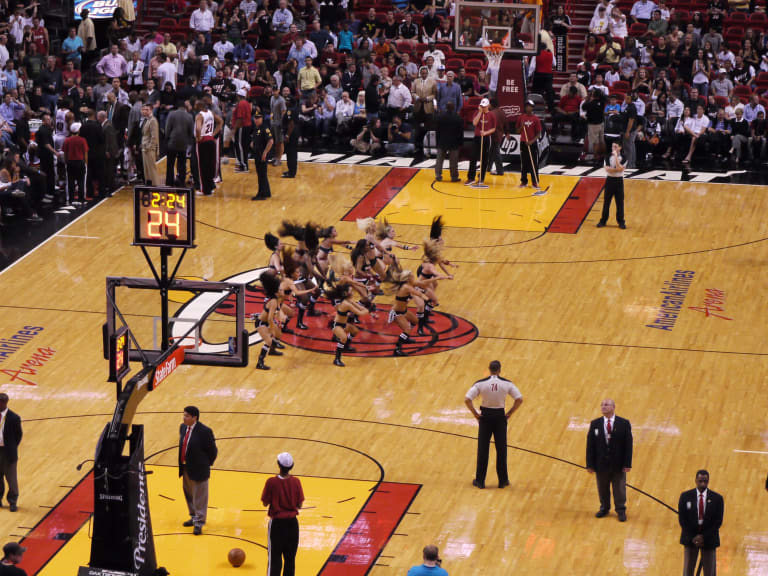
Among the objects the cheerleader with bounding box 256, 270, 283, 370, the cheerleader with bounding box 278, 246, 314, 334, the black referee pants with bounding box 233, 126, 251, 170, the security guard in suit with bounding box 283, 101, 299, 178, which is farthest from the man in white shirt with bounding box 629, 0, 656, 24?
the cheerleader with bounding box 256, 270, 283, 370

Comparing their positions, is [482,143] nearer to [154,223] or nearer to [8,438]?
[154,223]

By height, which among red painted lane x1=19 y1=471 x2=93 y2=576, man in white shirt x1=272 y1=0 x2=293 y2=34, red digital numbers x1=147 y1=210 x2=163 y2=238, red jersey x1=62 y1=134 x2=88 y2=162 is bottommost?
red painted lane x1=19 y1=471 x2=93 y2=576

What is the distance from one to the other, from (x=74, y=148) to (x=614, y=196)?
1022 cm

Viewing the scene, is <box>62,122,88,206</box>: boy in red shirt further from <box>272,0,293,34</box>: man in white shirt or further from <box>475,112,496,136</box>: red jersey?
<box>272,0,293,34</box>: man in white shirt

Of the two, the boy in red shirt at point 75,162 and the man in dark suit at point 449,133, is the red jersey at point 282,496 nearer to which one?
the boy in red shirt at point 75,162

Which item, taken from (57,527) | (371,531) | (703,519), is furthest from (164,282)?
(703,519)

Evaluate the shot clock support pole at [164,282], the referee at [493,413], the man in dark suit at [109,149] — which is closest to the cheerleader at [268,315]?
the referee at [493,413]

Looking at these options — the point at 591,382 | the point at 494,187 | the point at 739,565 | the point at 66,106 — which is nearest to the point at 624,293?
the point at 591,382

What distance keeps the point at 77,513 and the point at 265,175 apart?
13052mm

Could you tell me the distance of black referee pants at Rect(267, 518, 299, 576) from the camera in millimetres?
14125

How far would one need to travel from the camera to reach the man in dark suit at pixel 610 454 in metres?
15.5

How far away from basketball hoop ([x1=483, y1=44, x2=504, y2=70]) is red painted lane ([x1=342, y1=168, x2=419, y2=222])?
3132mm

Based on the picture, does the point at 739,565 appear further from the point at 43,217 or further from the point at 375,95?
the point at 375,95

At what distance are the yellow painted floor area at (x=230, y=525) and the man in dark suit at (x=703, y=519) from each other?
3768 millimetres
